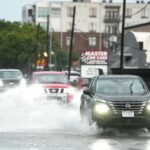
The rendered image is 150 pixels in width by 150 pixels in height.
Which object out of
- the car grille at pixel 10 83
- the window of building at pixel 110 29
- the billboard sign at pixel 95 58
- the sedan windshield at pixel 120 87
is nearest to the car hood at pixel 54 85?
the car grille at pixel 10 83

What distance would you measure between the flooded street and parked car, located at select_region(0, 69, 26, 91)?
896 centimetres

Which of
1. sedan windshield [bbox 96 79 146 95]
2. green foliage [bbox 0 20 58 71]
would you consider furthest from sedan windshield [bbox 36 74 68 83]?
green foliage [bbox 0 20 58 71]

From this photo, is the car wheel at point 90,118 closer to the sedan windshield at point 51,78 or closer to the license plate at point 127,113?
the license plate at point 127,113

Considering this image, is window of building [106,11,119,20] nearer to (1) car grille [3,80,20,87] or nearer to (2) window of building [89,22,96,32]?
(2) window of building [89,22,96,32]

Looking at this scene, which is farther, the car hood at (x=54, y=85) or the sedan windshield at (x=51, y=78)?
the sedan windshield at (x=51, y=78)

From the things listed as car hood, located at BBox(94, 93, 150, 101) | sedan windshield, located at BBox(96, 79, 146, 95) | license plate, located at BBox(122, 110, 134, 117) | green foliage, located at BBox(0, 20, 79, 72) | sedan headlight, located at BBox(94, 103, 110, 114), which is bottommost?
green foliage, located at BBox(0, 20, 79, 72)

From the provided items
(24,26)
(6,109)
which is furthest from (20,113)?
(24,26)

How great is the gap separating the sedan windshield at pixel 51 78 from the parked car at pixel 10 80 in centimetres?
644

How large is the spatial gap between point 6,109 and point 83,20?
118 metres

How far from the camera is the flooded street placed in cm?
1734

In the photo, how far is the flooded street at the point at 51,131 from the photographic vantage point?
1734 centimetres

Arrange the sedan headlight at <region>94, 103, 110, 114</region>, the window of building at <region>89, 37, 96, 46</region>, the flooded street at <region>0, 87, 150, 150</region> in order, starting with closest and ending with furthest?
1. the flooded street at <region>0, 87, 150, 150</region>
2. the sedan headlight at <region>94, 103, 110, 114</region>
3. the window of building at <region>89, 37, 96, 46</region>

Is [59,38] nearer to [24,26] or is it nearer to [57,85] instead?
[24,26]

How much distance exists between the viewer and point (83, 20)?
487 ft
